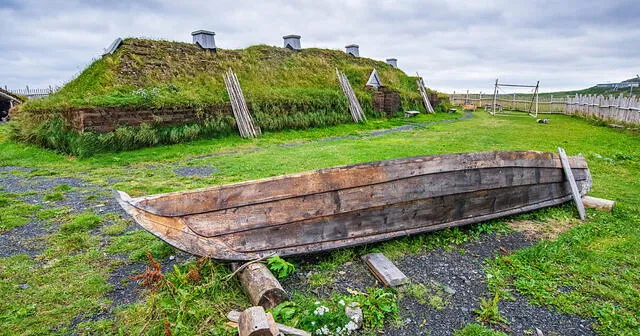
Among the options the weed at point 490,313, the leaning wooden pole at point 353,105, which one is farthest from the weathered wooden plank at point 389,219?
the leaning wooden pole at point 353,105

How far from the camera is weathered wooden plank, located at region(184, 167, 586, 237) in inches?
128

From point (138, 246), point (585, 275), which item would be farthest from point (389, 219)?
point (138, 246)

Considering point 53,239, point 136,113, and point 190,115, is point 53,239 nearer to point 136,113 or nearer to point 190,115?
point 136,113

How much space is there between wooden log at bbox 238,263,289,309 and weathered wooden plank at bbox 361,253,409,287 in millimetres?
927

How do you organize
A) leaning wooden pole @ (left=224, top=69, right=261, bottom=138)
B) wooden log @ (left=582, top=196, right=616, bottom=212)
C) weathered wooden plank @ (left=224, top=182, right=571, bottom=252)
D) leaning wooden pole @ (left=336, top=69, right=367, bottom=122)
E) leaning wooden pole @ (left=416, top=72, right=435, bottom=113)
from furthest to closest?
leaning wooden pole @ (left=416, top=72, right=435, bottom=113), leaning wooden pole @ (left=336, top=69, right=367, bottom=122), leaning wooden pole @ (left=224, top=69, right=261, bottom=138), wooden log @ (left=582, top=196, right=616, bottom=212), weathered wooden plank @ (left=224, top=182, right=571, bottom=252)

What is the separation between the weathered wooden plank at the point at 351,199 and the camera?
3242mm

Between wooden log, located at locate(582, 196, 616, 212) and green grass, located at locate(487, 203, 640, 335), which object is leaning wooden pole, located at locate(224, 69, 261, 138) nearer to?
wooden log, located at locate(582, 196, 616, 212)

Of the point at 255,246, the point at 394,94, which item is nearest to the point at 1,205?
the point at 255,246

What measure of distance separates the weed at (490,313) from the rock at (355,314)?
918 millimetres

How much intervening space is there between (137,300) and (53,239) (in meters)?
2.06

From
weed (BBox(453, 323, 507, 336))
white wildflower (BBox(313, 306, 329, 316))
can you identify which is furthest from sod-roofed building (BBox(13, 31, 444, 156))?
weed (BBox(453, 323, 507, 336))

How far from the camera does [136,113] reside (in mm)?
10773

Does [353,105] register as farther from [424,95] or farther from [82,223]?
[82,223]

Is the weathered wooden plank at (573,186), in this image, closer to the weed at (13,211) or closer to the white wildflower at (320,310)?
the white wildflower at (320,310)
